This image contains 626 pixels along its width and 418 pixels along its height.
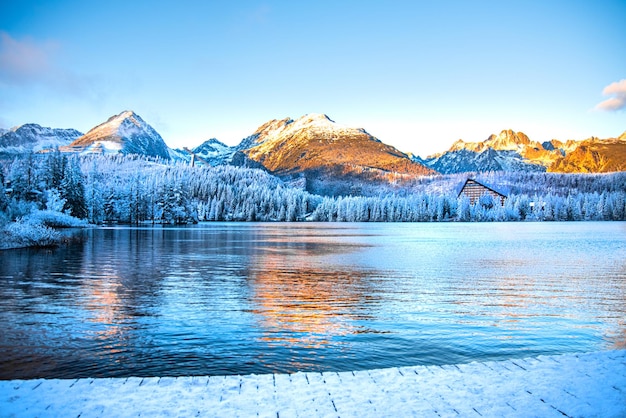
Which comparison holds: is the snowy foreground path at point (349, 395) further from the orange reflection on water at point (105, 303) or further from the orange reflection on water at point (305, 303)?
the orange reflection on water at point (105, 303)

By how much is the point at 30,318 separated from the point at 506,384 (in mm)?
17482

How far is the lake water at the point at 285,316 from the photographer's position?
46.1 feet

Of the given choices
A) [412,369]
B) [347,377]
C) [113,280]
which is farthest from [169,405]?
[113,280]

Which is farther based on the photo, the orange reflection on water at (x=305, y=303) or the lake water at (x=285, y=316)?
the orange reflection on water at (x=305, y=303)

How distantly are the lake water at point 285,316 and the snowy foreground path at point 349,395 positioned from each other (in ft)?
11.2

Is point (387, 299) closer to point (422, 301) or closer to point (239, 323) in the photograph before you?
point (422, 301)

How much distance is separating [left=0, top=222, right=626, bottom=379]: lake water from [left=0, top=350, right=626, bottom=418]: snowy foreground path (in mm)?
3427

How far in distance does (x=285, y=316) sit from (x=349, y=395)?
37.0 ft

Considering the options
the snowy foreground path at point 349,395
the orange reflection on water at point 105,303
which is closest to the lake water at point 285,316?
the orange reflection on water at point 105,303

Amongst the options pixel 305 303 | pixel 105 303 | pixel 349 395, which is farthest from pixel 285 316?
pixel 349 395

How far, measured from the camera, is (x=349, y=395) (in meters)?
8.87

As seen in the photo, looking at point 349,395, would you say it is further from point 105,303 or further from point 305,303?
point 105,303

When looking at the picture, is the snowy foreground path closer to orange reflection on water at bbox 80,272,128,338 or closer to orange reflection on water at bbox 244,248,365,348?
orange reflection on water at bbox 244,248,365,348

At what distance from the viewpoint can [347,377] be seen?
32.6ft
